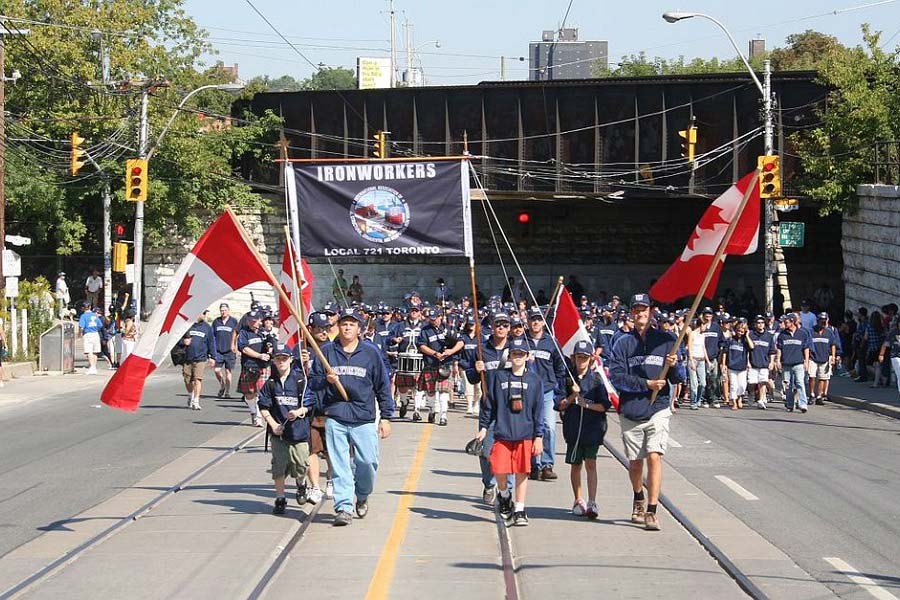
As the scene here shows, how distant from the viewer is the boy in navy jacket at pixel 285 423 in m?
11.2

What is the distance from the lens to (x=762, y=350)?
25.2 meters

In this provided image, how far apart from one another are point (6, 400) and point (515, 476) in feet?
55.9

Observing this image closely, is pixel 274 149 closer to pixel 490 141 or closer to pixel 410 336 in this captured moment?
pixel 490 141

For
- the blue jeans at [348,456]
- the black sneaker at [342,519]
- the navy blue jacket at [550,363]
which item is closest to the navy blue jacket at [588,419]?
the blue jeans at [348,456]

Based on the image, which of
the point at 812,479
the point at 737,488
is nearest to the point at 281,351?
the point at 737,488

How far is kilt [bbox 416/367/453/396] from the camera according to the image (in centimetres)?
1998

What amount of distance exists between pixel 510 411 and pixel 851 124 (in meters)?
28.8

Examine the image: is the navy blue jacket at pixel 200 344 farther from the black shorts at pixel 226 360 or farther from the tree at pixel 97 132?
the tree at pixel 97 132

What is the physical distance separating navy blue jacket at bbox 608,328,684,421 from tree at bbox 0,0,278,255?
3618cm

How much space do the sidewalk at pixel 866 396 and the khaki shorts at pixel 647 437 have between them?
13.8 m

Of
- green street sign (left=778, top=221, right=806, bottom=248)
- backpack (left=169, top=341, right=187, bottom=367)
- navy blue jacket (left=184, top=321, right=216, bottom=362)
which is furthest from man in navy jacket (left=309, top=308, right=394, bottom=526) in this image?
green street sign (left=778, top=221, right=806, bottom=248)

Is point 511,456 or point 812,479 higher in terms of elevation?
point 511,456

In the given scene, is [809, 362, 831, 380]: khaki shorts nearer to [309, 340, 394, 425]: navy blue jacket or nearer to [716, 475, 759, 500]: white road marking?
[716, 475, 759, 500]: white road marking

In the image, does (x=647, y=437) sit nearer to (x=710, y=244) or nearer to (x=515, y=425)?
(x=515, y=425)
